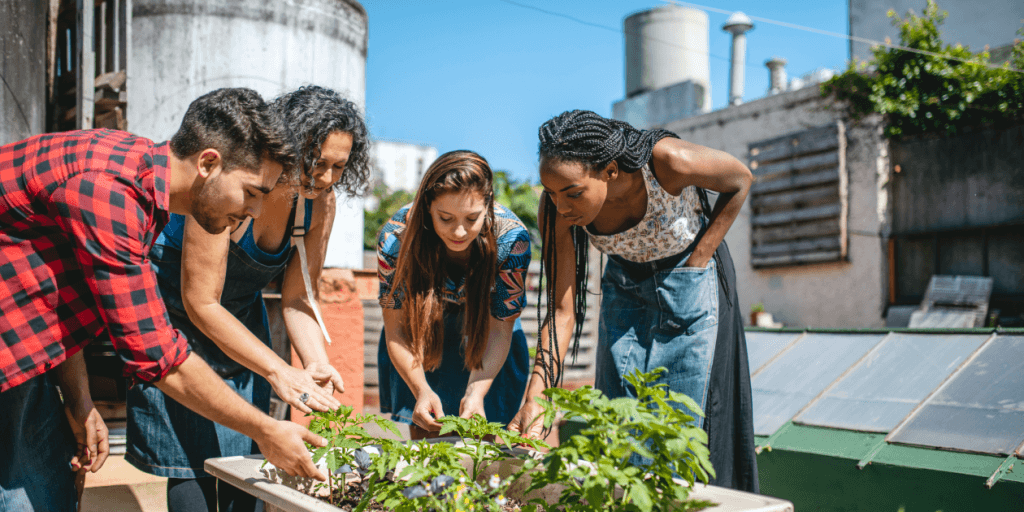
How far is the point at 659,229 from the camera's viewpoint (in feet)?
6.64

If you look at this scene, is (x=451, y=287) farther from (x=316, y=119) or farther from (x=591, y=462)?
(x=591, y=462)

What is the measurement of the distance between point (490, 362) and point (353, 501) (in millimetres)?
659

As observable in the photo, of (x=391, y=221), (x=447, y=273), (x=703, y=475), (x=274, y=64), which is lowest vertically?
(x=703, y=475)

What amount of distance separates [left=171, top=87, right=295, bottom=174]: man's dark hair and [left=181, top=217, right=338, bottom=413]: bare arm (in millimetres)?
346

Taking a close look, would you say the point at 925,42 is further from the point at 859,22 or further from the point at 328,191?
the point at 328,191

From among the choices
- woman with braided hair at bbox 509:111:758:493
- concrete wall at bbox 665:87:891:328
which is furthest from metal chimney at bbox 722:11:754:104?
woman with braided hair at bbox 509:111:758:493

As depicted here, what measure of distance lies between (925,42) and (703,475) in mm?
8651

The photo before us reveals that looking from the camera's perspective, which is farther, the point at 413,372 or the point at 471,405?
the point at 413,372

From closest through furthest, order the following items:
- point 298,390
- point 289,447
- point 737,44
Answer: point 289,447 < point 298,390 < point 737,44

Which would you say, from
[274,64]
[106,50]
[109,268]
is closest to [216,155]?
[109,268]

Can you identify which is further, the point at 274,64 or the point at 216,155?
the point at 274,64

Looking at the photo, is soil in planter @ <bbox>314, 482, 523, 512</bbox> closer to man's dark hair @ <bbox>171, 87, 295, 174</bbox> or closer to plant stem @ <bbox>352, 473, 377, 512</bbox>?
plant stem @ <bbox>352, 473, 377, 512</bbox>

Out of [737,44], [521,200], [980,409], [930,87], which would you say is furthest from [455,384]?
[737,44]

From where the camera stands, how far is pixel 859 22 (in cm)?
1080
